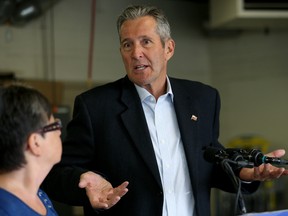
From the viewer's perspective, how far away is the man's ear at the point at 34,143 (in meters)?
1.24

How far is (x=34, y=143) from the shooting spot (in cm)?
125

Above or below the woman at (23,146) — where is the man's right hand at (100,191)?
below

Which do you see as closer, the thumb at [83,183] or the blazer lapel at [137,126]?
the thumb at [83,183]

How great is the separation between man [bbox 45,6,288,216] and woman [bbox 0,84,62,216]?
0.39 m

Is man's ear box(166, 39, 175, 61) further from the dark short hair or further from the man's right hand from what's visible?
the dark short hair

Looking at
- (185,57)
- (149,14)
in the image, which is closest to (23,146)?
(149,14)

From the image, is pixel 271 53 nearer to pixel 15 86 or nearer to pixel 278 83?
pixel 278 83

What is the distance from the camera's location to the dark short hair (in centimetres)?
122

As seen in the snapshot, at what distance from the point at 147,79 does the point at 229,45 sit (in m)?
4.29

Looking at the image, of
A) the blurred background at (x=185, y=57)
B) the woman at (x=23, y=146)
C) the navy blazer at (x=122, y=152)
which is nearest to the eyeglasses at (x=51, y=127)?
the woman at (x=23, y=146)

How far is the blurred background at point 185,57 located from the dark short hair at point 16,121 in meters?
3.33

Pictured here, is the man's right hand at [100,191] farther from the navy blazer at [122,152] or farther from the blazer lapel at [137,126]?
the blazer lapel at [137,126]

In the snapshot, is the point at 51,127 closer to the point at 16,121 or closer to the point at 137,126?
the point at 16,121

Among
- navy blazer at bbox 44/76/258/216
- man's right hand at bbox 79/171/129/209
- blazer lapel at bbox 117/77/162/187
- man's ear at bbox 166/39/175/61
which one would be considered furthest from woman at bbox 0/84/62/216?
man's ear at bbox 166/39/175/61
